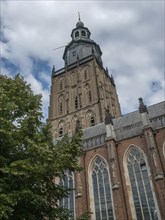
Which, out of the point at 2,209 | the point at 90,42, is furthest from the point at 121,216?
the point at 90,42

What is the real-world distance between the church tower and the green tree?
1089 inches

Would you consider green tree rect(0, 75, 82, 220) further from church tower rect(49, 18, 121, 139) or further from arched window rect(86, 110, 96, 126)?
arched window rect(86, 110, 96, 126)

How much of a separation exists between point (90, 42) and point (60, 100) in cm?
1608

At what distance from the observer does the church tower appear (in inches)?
1571

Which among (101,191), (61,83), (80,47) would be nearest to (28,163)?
(101,191)

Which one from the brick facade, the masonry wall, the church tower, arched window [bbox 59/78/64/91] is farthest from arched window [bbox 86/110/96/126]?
the masonry wall

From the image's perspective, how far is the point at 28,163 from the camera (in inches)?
307

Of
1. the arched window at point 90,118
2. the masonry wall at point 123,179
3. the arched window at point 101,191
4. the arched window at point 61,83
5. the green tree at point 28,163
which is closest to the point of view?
the green tree at point 28,163

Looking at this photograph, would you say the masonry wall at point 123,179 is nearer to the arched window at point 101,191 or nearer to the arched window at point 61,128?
the arched window at point 101,191

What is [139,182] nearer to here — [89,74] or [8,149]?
[8,149]

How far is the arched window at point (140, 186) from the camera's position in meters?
18.2

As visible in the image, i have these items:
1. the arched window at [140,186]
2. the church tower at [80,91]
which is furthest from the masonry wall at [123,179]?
the church tower at [80,91]

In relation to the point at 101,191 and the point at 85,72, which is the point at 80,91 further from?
the point at 101,191

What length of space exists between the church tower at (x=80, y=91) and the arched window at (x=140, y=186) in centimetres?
1590
